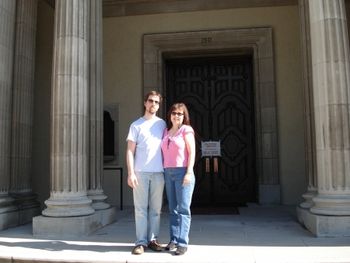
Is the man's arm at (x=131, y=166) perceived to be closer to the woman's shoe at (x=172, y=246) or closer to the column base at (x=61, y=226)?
the woman's shoe at (x=172, y=246)

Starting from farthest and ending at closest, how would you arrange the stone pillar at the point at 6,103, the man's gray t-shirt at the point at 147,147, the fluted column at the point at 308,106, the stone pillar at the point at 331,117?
the stone pillar at the point at 6,103 → the fluted column at the point at 308,106 → the stone pillar at the point at 331,117 → the man's gray t-shirt at the point at 147,147

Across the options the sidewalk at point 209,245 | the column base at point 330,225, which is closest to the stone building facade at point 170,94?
the column base at point 330,225

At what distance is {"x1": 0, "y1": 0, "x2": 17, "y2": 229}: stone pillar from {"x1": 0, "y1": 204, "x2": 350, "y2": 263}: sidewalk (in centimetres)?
53

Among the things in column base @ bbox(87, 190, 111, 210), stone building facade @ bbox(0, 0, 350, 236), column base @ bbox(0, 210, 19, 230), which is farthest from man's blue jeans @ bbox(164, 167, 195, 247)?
column base @ bbox(0, 210, 19, 230)

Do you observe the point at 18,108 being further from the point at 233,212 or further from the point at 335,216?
the point at 335,216

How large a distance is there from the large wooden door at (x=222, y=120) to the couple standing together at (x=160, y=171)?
576 centimetres

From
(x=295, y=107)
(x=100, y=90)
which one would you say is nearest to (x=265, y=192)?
(x=295, y=107)

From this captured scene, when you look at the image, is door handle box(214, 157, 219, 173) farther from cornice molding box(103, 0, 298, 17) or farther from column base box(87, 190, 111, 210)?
column base box(87, 190, 111, 210)

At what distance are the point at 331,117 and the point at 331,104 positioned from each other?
0.69 ft

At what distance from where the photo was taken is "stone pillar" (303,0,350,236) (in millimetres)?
6492

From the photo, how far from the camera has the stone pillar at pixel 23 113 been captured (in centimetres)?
855

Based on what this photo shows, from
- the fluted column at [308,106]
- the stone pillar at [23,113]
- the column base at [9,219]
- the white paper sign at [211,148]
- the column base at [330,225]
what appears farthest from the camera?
the white paper sign at [211,148]

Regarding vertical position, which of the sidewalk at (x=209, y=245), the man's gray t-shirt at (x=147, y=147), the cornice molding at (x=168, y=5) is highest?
the cornice molding at (x=168, y=5)

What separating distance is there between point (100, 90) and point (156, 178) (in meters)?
3.38
